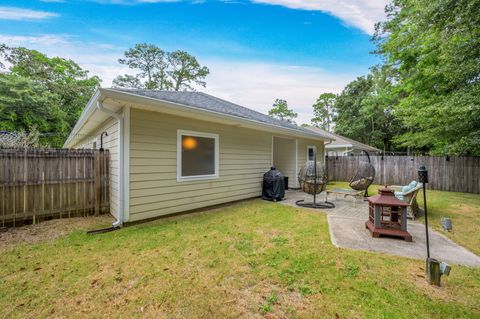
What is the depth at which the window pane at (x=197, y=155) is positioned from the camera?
204 inches

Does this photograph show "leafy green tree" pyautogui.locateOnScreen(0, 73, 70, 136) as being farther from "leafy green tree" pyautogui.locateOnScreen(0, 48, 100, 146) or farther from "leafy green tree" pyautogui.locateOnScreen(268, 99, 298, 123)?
"leafy green tree" pyautogui.locateOnScreen(268, 99, 298, 123)

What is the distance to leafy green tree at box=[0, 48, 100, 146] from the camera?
1129cm

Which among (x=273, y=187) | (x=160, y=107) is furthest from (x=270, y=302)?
(x=273, y=187)

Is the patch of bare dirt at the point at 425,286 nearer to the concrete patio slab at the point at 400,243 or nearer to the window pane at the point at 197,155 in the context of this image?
the concrete patio slab at the point at 400,243

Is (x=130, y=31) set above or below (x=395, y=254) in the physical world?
above

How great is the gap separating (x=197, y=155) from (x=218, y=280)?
3609mm

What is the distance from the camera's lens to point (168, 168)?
4812 mm

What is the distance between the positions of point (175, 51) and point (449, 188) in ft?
75.4

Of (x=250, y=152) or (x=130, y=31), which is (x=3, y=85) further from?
(x=250, y=152)

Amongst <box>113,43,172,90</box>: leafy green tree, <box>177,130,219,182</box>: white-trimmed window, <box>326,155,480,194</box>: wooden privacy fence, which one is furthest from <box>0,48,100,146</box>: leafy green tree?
<box>326,155,480,194</box>: wooden privacy fence

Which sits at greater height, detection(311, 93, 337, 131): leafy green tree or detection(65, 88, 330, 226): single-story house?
detection(311, 93, 337, 131): leafy green tree

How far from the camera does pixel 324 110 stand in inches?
1149

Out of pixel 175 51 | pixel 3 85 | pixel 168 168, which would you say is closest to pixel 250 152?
pixel 168 168

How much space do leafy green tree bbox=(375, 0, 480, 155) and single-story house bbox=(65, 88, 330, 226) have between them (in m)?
5.51
